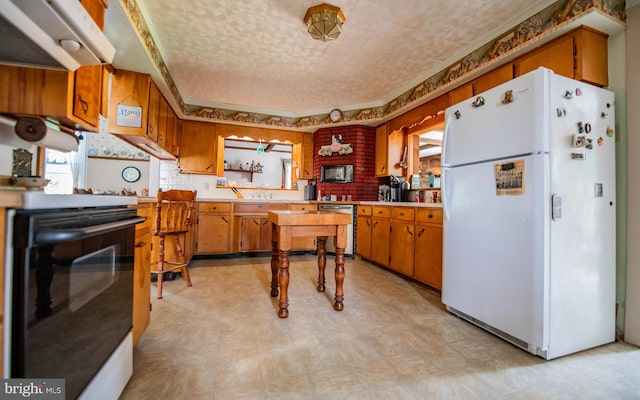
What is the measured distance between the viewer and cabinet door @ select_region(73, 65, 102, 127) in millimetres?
1557

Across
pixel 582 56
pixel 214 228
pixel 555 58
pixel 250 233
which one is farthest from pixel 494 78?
pixel 214 228

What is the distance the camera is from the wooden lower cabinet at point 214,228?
3.83 metres

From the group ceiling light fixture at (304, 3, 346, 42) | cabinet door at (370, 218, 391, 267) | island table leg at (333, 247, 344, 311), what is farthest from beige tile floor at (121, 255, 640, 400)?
ceiling light fixture at (304, 3, 346, 42)

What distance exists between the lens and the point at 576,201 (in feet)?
5.26

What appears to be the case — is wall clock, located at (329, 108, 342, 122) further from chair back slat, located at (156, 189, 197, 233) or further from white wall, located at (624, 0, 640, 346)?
white wall, located at (624, 0, 640, 346)

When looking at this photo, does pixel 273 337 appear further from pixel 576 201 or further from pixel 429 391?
pixel 576 201

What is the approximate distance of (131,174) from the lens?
4.53 metres

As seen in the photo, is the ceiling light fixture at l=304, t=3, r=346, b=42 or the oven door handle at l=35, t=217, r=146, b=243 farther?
the ceiling light fixture at l=304, t=3, r=346, b=42

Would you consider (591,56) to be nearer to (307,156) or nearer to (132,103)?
(307,156)

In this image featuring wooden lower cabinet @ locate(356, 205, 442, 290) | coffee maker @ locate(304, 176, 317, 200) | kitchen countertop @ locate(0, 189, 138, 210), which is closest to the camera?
kitchen countertop @ locate(0, 189, 138, 210)

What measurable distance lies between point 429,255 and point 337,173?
2268 millimetres

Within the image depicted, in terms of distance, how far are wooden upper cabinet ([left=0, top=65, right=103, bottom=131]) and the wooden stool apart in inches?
38.1

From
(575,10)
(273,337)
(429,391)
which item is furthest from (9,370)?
(575,10)

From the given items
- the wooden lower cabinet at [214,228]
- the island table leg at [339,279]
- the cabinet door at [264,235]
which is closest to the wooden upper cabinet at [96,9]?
the island table leg at [339,279]
